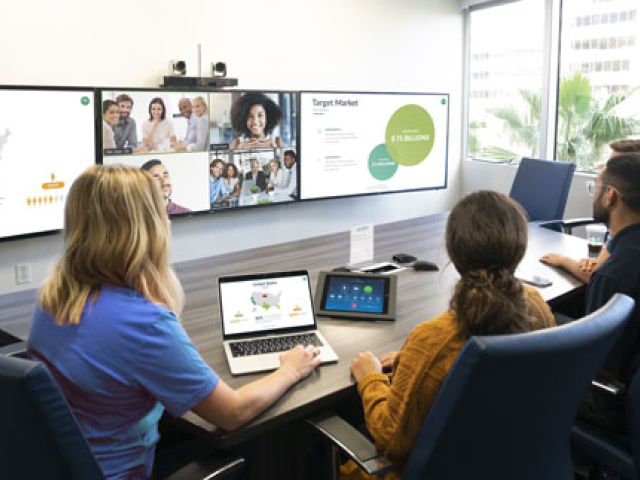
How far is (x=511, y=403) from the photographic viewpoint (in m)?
1.30

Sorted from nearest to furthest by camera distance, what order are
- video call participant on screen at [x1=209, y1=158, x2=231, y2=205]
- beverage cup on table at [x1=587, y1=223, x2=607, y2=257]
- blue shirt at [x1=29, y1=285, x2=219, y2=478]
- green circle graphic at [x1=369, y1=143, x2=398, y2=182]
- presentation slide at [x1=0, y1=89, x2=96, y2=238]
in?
blue shirt at [x1=29, y1=285, x2=219, y2=478] → beverage cup on table at [x1=587, y1=223, x2=607, y2=257] → presentation slide at [x1=0, y1=89, x2=96, y2=238] → video call participant on screen at [x1=209, y1=158, x2=231, y2=205] → green circle graphic at [x1=369, y1=143, x2=398, y2=182]

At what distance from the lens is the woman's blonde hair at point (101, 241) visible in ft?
4.70

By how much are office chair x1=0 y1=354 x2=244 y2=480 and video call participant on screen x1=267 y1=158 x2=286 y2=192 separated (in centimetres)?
364

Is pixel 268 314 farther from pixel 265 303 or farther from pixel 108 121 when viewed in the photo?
pixel 108 121

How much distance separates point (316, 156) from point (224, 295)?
125 inches

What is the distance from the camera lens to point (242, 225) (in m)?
4.93

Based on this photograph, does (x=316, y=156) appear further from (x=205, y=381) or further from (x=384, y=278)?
(x=205, y=381)

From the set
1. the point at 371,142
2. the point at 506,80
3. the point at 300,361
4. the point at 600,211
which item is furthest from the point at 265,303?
the point at 506,80

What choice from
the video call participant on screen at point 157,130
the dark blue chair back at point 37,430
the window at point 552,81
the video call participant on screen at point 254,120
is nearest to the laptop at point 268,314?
the dark blue chair back at point 37,430

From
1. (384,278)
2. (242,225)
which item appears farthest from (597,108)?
(384,278)

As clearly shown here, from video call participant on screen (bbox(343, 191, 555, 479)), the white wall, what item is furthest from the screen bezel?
the white wall

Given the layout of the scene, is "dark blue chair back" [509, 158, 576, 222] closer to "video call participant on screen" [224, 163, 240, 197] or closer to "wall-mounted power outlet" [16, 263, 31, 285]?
"video call participant on screen" [224, 163, 240, 197]

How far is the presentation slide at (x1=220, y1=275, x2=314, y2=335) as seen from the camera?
2012 mm

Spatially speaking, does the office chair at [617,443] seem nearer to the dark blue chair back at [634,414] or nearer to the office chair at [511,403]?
the dark blue chair back at [634,414]
